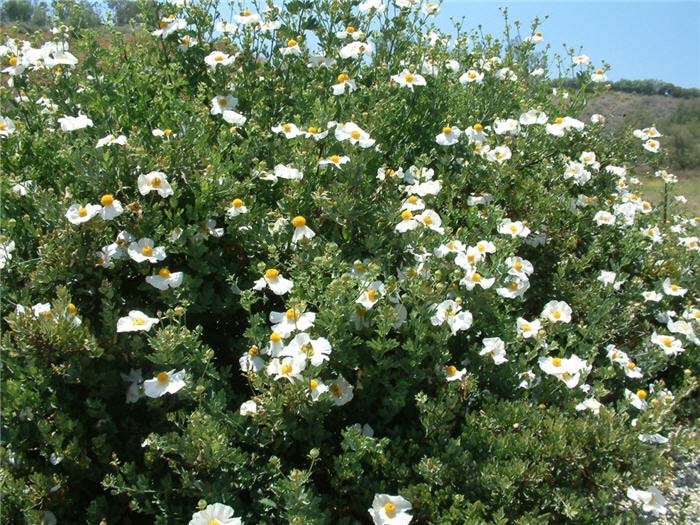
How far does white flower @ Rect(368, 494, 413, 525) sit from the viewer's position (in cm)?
200

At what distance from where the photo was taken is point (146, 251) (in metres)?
2.28

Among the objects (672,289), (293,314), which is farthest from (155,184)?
(672,289)

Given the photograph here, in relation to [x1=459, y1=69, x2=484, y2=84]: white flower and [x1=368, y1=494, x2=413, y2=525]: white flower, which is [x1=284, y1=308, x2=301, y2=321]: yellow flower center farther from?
[x1=459, y1=69, x2=484, y2=84]: white flower

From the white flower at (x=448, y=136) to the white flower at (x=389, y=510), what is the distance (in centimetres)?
176

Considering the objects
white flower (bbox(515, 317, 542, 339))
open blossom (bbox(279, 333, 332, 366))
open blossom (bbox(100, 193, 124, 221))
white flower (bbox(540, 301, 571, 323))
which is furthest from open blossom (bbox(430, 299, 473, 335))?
open blossom (bbox(100, 193, 124, 221))

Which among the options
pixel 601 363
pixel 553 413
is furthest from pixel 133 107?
pixel 601 363

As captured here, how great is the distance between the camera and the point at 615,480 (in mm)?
2266

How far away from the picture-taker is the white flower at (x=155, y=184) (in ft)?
7.69

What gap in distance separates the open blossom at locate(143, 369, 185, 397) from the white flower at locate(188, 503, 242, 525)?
0.38 metres

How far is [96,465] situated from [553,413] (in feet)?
5.19

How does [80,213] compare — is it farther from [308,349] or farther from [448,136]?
[448,136]

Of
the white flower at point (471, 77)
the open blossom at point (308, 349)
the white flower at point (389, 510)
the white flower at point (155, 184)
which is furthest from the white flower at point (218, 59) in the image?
the white flower at point (389, 510)

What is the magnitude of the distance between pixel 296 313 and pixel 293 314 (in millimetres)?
10

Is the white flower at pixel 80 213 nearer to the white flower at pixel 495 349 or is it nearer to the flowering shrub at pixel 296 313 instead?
the flowering shrub at pixel 296 313
